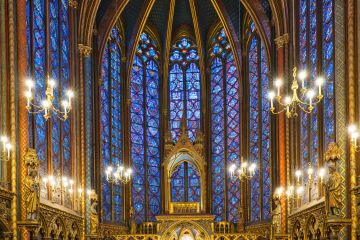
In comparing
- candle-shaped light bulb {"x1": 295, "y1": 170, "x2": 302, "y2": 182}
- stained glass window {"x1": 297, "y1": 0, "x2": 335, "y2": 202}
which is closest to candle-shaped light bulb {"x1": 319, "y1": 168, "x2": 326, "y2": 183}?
stained glass window {"x1": 297, "y1": 0, "x2": 335, "y2": 202}

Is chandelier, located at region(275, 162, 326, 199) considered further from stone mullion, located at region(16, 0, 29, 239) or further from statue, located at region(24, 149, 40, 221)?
stone mullion, located at region(16, 0, 29, 239)

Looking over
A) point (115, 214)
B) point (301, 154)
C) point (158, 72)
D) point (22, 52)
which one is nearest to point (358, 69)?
point (301, 154)

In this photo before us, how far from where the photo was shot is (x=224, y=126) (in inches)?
1740

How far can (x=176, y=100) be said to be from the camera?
46.2 meters

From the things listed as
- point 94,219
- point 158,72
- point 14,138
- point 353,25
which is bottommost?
point 94,219

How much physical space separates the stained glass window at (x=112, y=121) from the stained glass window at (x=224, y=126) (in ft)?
21.4

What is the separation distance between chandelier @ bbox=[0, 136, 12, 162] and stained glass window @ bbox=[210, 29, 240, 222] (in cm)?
2245

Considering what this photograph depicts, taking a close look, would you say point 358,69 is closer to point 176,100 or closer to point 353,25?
point 353,25

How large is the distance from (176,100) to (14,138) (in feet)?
79.6

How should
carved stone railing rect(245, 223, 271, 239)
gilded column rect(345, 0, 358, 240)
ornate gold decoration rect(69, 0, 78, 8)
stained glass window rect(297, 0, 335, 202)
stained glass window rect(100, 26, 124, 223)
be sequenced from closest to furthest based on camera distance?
gilded column rect(345, 0, 358, 240) < stained glass window rect(297, 0, 335, 202) < ornate gold decoration rect(69, 0, 78, 8) < carved stone railing rect(245, 223, 271, 239) < stained glass window rect(100, 26, 124, 223)

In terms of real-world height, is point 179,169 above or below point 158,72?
below

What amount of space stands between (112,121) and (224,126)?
25.4 feet

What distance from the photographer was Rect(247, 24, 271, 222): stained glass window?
38688 mm

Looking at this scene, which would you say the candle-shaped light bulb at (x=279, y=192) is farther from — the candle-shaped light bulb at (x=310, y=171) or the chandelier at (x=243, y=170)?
the candle-shaped light bulb at (x=310, y=171)
